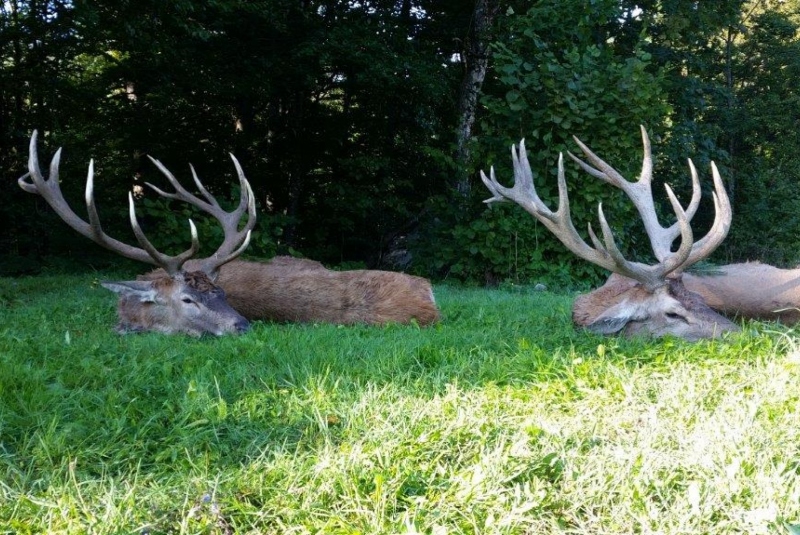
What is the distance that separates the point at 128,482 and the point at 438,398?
1.39m

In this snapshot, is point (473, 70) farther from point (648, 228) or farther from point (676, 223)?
point (676, 223)

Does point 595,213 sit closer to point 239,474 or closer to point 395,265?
point 395,265

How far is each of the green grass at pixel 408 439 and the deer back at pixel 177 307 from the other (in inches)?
52.2

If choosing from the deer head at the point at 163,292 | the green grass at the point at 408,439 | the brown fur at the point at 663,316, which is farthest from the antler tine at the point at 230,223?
the brown fur at the point at 663,316

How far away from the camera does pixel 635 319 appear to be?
5.29 metres

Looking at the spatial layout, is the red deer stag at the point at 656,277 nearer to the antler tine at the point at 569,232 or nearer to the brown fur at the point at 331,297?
the antler tine at the point at 569,232

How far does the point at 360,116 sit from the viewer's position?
49.1 feet

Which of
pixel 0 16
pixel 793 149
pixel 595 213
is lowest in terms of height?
pixel 595 213

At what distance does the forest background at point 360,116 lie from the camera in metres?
11.1

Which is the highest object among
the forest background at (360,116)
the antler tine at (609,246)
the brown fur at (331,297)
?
the forest background at (360,116)

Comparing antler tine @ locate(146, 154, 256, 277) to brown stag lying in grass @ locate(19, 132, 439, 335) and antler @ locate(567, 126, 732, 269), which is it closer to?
brown stag lying in grass @ locate(19, 132, 439, 335)

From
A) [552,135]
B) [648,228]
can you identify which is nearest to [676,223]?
[648,228]

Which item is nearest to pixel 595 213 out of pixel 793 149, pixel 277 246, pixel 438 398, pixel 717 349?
pixel 277 246

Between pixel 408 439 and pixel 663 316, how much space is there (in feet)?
9.54
